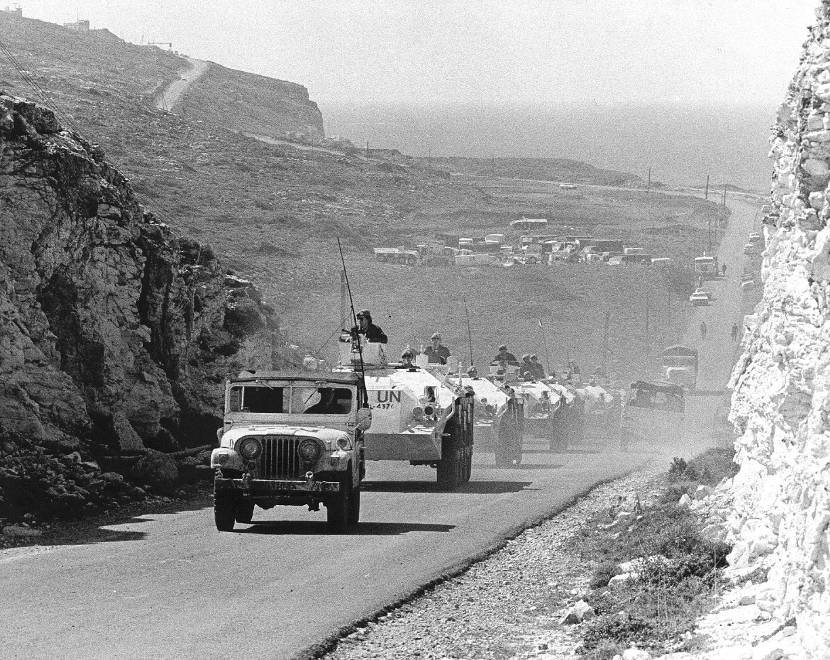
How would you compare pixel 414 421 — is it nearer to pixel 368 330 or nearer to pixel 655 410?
pixel 368 330

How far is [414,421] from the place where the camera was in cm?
2675

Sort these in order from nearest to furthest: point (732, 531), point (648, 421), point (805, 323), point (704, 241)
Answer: point (805, 323) → point (732, 531) → point (648, 421) → point (704, 241)

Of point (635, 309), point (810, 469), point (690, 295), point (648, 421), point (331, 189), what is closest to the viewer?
point (810, 469)

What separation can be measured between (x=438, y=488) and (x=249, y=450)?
7960 mm

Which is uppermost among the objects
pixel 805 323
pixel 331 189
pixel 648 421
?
pixel 331 189

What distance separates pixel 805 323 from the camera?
11805 millimetres

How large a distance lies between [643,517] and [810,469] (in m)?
8.93

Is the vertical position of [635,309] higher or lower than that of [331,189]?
lower

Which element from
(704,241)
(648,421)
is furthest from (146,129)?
(648,421)

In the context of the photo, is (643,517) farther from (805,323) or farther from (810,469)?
(810,469)

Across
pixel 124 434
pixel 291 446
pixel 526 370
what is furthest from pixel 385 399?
pixel 526 370

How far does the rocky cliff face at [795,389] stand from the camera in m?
9.91

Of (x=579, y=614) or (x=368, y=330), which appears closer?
(x=579, y=614)

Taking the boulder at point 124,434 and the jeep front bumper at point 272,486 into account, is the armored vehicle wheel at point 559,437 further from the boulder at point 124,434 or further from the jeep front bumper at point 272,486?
the jeep front bumper at point 272,486
